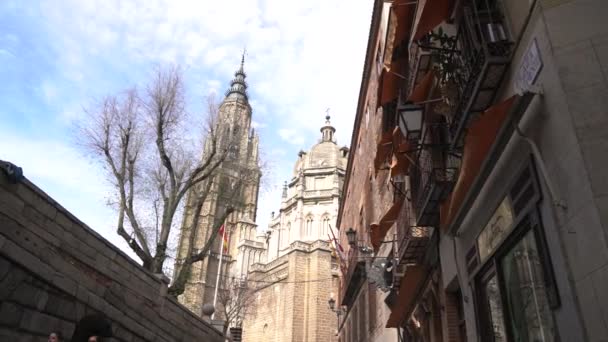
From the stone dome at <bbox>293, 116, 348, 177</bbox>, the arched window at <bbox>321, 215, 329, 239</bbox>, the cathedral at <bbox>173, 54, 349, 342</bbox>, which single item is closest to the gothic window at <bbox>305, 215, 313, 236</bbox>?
the cathedral at <bbox>173, 54, 349, 342</bbox>

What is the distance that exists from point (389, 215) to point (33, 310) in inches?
311

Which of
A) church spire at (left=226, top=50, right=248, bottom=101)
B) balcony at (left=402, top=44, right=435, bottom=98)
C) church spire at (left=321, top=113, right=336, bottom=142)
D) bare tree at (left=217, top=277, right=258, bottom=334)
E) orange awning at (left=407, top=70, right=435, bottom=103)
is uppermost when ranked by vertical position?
church spire at (left=226, top=50, right=248, bottom=101)

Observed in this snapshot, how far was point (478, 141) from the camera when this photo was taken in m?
5.10

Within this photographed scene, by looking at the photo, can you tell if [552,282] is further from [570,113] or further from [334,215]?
[334,215]

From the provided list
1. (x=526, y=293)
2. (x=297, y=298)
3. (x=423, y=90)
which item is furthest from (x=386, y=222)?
(x=297, y=298)

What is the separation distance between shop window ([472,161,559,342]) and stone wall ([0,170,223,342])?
263 inches

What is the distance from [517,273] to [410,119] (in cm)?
358

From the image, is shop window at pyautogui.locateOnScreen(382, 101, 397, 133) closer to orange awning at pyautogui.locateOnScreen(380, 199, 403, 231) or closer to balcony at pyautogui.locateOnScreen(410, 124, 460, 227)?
orange awning at pyautogui.locateOnScreen(380, 199, 403, 231)

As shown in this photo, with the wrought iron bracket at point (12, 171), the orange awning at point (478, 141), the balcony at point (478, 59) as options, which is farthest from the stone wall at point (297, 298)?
the balcony at point (478, 59)

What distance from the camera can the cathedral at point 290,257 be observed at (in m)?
47.4

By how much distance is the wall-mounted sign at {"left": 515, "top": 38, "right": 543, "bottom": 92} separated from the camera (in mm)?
4478

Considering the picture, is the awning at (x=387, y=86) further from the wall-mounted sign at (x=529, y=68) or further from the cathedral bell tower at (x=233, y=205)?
the cathedral bell tower at (x=233, y=205)

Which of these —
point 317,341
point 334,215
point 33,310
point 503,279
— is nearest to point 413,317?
point 503,279

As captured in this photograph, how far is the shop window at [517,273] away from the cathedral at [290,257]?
33243 millimetres
